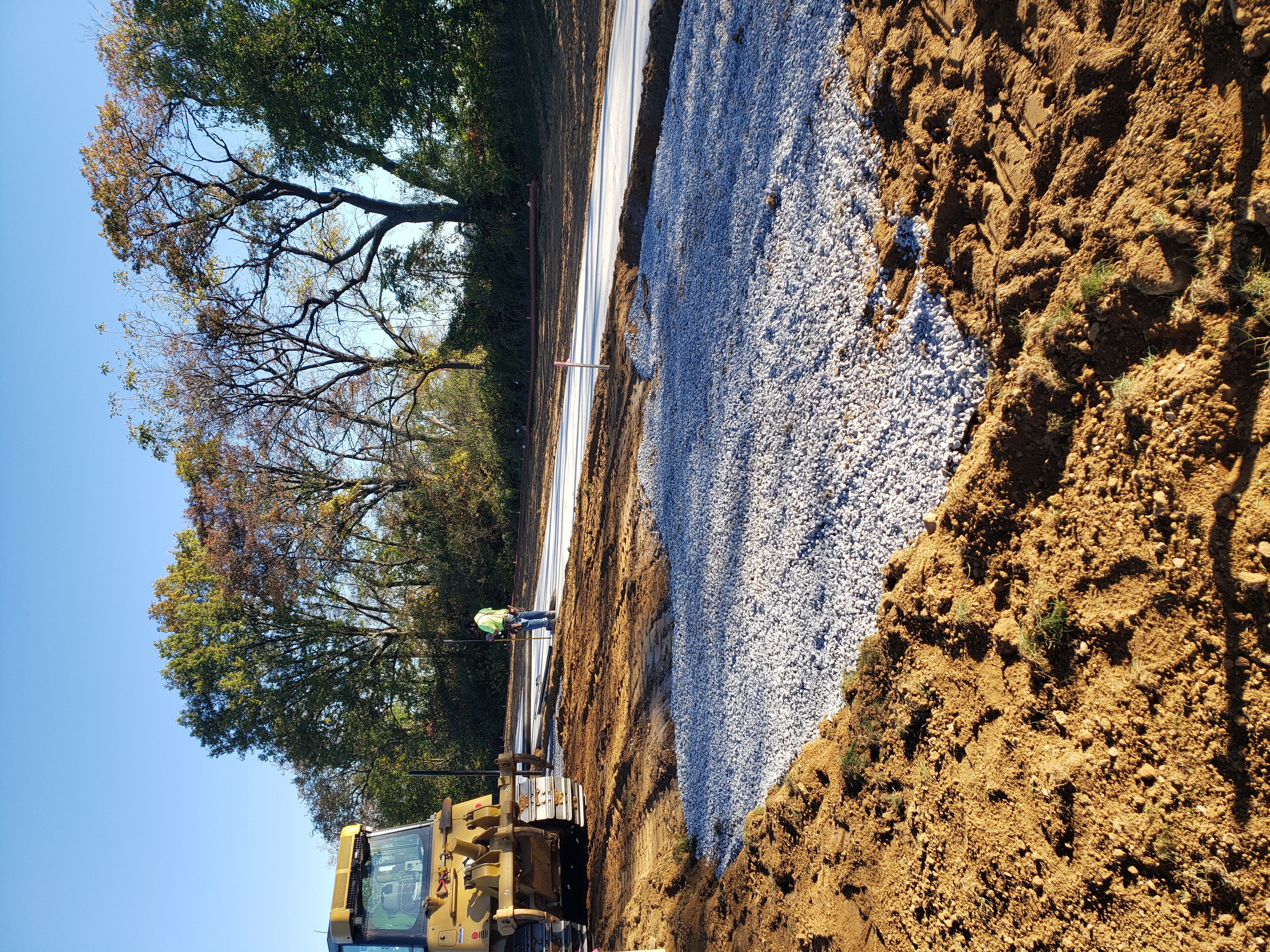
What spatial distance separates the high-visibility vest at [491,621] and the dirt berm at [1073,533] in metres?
8.62

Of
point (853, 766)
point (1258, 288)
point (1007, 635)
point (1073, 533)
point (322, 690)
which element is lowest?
point (322, 690)

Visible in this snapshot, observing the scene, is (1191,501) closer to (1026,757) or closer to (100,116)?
(1026,757)

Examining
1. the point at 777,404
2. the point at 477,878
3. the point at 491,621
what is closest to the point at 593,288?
the point at 491,621

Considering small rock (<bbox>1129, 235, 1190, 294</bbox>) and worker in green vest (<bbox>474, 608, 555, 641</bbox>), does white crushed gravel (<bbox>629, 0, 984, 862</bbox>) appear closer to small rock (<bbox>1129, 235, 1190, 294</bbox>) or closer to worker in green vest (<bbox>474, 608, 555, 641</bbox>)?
small rock (<bbox>1129, 235, 1190, 294</bbox>)

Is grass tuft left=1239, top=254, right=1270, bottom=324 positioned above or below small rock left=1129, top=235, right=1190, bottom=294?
below

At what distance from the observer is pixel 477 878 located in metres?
6.18

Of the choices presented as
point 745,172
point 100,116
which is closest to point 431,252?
point 100,116

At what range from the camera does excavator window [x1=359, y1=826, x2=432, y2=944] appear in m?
6.72

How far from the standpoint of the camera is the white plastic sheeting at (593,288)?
25.4ft

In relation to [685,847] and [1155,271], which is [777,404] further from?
[685,847]

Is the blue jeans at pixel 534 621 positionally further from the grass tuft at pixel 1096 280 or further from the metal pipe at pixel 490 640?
the grass tuft at pixel 1096 280

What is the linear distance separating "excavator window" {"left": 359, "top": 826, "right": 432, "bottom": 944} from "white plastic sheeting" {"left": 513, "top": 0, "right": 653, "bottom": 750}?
12.6ft

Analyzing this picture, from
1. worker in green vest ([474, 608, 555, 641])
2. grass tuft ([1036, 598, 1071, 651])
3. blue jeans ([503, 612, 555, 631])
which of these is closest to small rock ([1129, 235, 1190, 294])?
grass tuft ([1036, 598, 1071, 651])

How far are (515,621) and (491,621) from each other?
1.61ft
